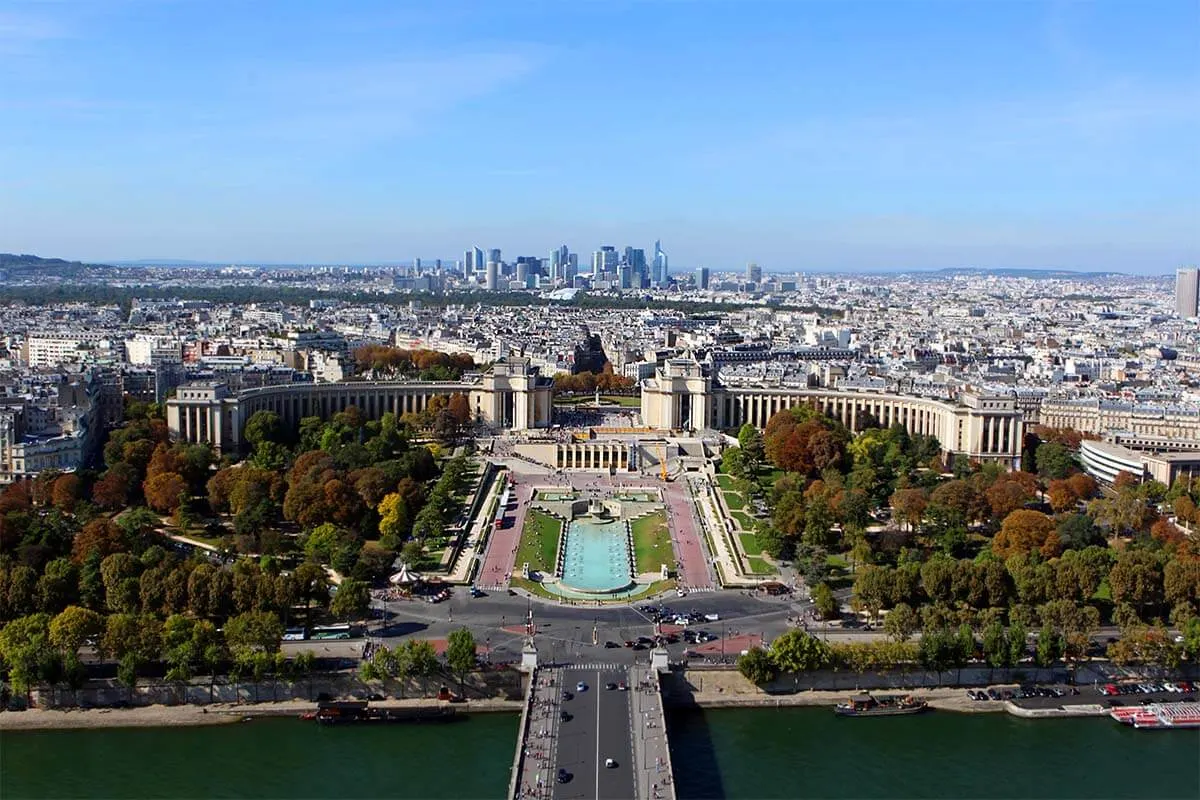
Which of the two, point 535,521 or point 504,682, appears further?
point 535,521

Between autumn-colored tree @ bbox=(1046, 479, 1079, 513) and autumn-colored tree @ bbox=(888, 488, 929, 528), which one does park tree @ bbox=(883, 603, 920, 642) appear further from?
autumn-colored tree @ bbox=(1046, 479, 1079, 513)

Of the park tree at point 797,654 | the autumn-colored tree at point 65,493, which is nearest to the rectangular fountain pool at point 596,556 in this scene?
the park tree at point 797,654

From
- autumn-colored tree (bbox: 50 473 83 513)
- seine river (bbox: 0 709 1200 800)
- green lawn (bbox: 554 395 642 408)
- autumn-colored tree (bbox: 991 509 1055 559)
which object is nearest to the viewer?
seine river (bbox: 0 709 1200 800)

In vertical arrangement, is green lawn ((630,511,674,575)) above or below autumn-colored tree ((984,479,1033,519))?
below

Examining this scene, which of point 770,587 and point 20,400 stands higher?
point 20,400

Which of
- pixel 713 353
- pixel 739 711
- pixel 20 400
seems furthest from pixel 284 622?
pixel 713 353

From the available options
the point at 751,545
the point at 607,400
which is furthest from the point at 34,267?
the point at 751,545

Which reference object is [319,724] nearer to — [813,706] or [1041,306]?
[813,706]

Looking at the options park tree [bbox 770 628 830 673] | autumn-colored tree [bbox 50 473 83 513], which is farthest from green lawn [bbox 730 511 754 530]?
autumn-colored tree [bbox 50 473 83 513]

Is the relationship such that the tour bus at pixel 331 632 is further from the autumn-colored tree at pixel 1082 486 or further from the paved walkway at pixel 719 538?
the autumn-colored tree at pixel 1082 486
